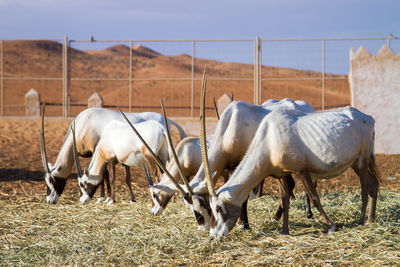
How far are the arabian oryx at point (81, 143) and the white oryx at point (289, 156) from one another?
4.31 metres

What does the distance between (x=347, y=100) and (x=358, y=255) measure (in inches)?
1443

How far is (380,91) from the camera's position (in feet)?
53.3

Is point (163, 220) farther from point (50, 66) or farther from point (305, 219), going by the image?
point (50, 66)

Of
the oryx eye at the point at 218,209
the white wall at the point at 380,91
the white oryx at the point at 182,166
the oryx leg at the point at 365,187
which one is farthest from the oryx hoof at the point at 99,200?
the white wall at the point at 380,91

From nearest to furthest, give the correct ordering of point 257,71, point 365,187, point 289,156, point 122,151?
point 289,156 → point 365,187 → point 122,151 → point 257,71

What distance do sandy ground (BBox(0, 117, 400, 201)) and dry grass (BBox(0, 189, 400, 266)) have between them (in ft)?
7.77

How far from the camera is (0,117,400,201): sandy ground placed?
11.1m

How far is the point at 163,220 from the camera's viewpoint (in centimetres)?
768

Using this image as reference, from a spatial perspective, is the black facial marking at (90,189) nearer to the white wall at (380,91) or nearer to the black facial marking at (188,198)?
the black facial marking at (188,198)

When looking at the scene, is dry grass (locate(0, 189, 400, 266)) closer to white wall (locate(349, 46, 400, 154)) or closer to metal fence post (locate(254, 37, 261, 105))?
white wall (locate(349, 46, 400, 154))

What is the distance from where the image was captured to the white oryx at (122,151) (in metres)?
9.51

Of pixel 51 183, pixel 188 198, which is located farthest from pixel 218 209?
pixel 51 183

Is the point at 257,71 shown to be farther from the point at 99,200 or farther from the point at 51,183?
the point at 51,183

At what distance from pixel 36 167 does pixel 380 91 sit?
35.2 ft
